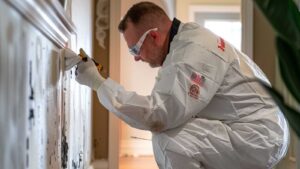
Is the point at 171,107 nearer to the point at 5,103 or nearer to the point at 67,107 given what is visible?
the point at 67,107

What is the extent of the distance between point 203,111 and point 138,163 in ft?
8.10

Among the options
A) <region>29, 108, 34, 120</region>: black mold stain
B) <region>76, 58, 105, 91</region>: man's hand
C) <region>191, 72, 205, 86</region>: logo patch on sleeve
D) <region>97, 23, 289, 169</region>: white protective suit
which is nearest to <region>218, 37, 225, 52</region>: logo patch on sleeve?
<region>97, 23, 289, 169</region>: white protective suit

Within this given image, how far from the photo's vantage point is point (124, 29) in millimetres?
1671

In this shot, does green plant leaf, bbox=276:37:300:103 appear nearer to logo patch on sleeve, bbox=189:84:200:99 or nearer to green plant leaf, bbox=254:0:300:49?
green plant leaf, bbox=254:0:300:49

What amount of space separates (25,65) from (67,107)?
63cm

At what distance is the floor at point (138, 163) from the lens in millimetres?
3547

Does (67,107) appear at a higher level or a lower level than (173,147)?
higher

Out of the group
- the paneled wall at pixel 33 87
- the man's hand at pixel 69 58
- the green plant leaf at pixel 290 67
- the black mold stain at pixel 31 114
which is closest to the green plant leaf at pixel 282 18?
the green plant leaf at pixel 290 67

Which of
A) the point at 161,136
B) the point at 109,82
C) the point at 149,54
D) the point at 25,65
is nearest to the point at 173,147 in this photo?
the point at 161,136

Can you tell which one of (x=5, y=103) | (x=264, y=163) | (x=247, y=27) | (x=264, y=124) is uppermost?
(x=247, y=27)

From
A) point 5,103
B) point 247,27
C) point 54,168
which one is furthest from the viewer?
A: point 247,27

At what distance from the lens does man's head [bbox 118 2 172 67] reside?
5.26ft

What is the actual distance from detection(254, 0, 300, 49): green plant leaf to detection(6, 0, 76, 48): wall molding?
1.10 ft

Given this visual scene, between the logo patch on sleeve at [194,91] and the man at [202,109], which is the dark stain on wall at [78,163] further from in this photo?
the logo patch on sleeve at [194,91]
